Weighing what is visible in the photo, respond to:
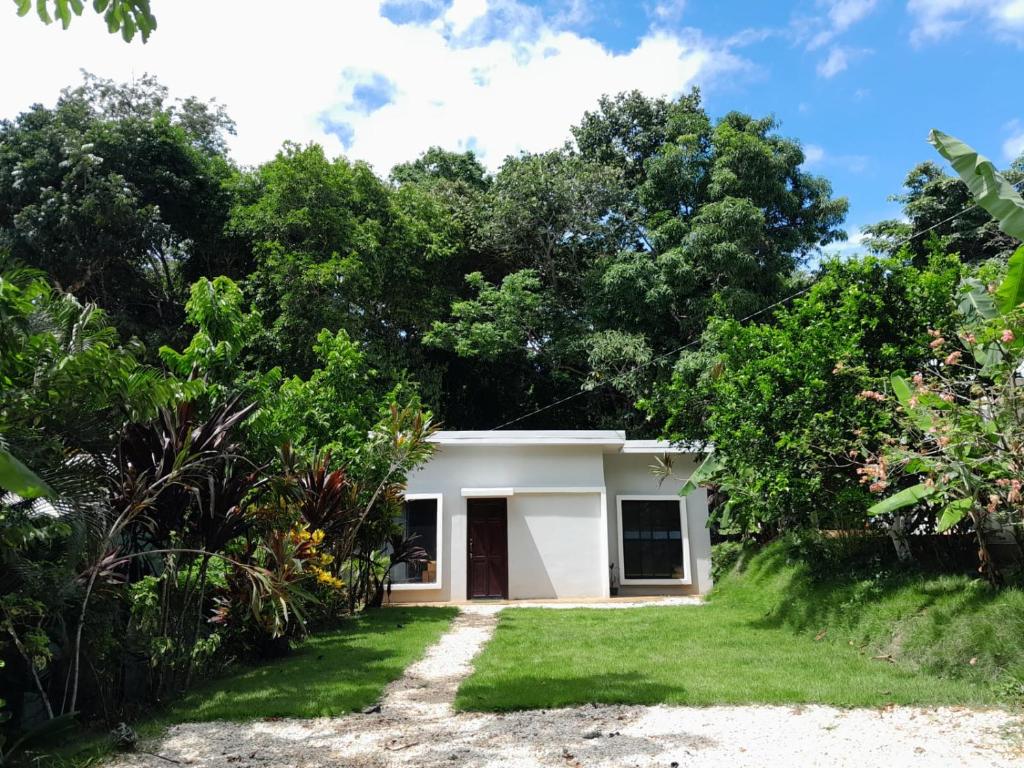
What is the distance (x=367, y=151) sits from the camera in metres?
23.2

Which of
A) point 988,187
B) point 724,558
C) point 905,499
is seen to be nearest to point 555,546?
point 724,558

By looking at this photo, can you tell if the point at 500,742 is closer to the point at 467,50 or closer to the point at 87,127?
the point at 467,50

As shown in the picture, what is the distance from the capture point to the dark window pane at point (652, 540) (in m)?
15.8

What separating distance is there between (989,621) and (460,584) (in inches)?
401

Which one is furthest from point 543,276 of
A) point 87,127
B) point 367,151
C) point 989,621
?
point 989,621

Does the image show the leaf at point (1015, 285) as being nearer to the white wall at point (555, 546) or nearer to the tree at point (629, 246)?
the white wall at point (555, 546)

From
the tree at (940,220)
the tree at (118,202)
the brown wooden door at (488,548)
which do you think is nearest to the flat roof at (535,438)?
the brown wooden door at (488,548)

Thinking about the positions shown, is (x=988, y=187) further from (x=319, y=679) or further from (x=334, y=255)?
(x=334, y=255)

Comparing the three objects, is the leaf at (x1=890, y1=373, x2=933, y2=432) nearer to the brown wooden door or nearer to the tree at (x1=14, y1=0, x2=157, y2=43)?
the tree at (x1=14, y1=0, x2=157, y2=43)

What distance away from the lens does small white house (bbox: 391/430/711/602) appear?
49.2ft

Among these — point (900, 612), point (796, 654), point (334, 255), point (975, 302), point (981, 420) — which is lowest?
point (796, 654)

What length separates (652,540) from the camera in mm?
15953

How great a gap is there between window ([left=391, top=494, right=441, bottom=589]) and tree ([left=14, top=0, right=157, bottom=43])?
12.0m

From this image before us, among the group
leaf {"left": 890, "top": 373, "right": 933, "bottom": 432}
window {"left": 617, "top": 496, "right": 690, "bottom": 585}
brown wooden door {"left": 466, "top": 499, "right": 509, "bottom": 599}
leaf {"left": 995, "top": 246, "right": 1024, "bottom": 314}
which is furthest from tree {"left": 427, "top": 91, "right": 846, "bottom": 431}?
leaf {"left": 995, "top": 246, "right": 1024, "bottom": 314}
